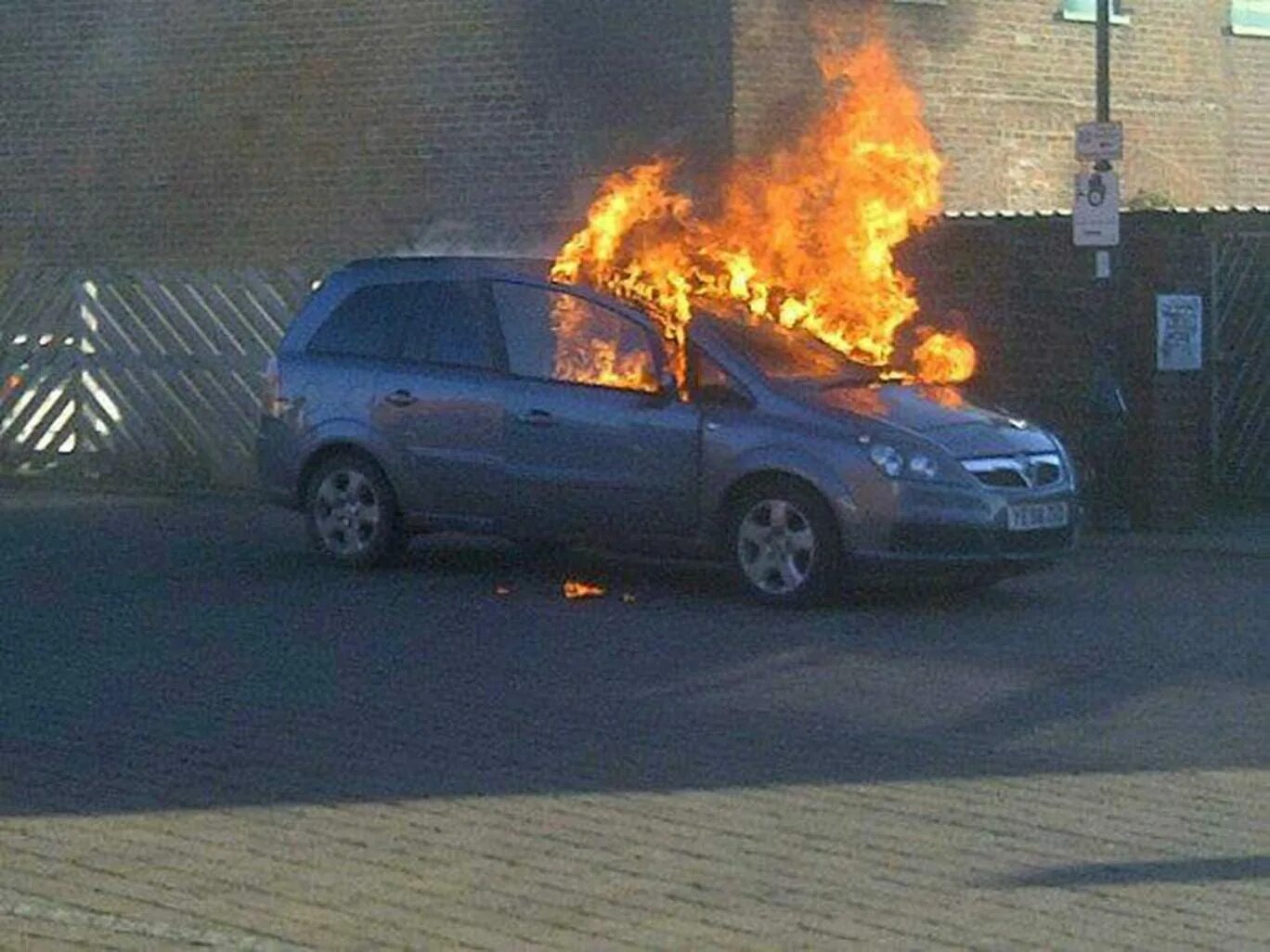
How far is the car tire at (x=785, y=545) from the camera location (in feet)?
45.6

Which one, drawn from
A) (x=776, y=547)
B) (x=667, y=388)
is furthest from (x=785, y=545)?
(x=667, y=388)

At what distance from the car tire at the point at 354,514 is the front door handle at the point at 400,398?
1.27ft

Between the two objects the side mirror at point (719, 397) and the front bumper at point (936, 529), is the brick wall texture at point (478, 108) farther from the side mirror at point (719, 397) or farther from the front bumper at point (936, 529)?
the front bumper at point (936, 529)

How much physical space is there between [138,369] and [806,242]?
725 cm

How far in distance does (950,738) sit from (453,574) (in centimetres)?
543

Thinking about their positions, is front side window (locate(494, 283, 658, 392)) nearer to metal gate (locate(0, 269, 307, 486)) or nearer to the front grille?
the front grille

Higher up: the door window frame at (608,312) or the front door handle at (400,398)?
the door window frame at (608,312)

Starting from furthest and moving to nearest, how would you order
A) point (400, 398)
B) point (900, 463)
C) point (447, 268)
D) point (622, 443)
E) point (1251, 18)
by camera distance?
point (1251, 18) < point (447, 268) < point (400, 398) < point (622, 443) < point (900, 463)

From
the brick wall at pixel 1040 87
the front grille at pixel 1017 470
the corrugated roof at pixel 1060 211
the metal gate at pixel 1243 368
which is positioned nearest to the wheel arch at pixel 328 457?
the front grille at pixel 1017 470

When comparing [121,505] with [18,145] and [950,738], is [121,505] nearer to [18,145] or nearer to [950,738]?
[18,145]

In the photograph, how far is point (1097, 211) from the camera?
18.0 m

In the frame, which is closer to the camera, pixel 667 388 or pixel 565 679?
pixel 565 679

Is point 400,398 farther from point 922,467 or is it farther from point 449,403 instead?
point 922,467

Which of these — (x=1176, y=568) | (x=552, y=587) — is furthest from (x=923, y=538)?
(x=1176, y=568)
